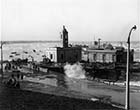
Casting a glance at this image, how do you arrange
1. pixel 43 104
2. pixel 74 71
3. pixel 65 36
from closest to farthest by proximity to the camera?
pixel 43 104
pixel 74 71
pixel 65 36

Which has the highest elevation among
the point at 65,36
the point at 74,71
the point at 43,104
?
the point at 65,36

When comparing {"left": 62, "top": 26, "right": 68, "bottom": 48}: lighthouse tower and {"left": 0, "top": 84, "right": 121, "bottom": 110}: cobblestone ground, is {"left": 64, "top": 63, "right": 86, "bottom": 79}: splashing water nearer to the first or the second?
{"left": 62, "top": 26, "right": 68, "bottom": 48}: lighthouse tower

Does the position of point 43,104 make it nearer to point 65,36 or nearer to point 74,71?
point 74,71

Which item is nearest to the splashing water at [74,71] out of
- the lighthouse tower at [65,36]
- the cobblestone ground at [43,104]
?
the lighthouse tower at [65,36]

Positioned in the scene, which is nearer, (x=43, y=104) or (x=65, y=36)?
(x=43, y=104)

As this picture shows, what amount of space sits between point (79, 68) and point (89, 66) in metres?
1.95

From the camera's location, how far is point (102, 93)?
57.5 feet

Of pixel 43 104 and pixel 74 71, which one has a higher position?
pixel 43 104

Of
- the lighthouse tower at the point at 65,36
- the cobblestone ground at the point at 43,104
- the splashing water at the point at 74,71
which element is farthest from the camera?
the lighthouse tower at the point at 65,36

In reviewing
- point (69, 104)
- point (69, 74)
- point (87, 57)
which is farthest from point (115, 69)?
point (69, 104)

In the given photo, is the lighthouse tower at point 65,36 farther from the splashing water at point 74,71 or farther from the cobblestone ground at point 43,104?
the cobblestone ground at point 43,104

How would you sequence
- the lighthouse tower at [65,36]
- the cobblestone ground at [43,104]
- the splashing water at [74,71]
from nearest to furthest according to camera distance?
1. the cobblestone ground at [43,104]
2. the splashing water at [74,71]
3. the lighthouse tower at [65,36]

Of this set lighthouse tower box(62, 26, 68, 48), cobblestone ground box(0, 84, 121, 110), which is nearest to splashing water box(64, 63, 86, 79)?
lighthouse tower box(62, 26, 68, 48)

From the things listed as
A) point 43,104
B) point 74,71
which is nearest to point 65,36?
point 74,71
